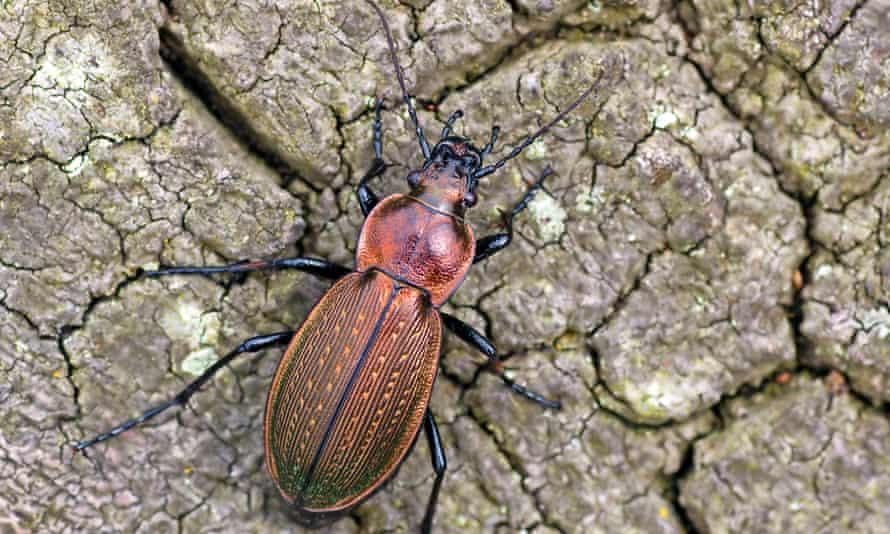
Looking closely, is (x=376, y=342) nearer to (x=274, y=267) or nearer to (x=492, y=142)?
(x=274, y=267)

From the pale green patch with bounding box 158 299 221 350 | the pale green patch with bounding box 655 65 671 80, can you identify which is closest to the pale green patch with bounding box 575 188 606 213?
the pale green patch with bounding box 655 65 671 80

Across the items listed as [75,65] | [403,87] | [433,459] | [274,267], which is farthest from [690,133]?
[75,65]

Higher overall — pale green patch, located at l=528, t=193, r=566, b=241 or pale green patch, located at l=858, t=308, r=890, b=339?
pale green patch, located at l=528, t=193, r=566, b=241

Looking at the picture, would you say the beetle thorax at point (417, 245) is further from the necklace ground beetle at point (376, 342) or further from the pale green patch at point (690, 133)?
the pale green patch at point (690, 133)

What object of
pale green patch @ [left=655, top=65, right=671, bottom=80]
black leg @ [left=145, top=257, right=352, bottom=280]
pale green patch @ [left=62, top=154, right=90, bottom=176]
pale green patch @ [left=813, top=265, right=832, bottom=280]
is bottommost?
pale green patch @ [left=813, top=265, right=832, bottom=280]

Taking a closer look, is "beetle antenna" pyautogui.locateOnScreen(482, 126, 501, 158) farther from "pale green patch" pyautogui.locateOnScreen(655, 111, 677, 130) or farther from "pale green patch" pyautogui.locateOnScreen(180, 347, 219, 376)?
"pale green patch" pyautogui.locateOnScreen(180, 347, 219, 376)

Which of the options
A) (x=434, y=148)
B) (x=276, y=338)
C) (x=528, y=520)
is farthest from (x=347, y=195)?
(x=528, y=520)
